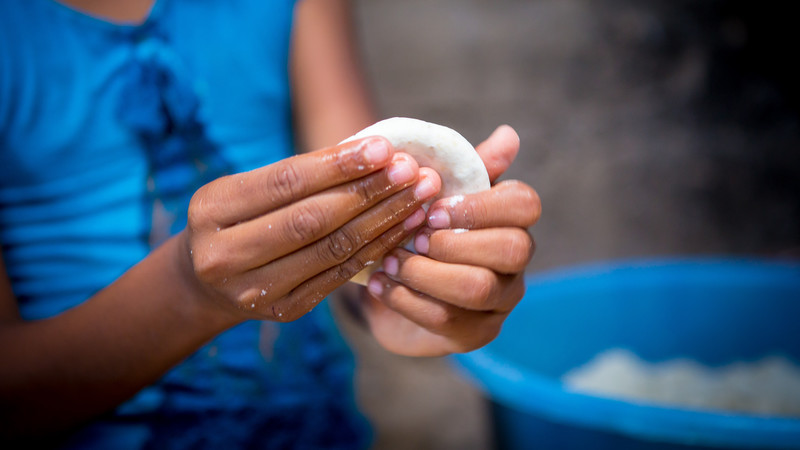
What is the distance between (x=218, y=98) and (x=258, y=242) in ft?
1.52

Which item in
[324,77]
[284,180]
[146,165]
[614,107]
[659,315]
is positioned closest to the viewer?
[284,180]

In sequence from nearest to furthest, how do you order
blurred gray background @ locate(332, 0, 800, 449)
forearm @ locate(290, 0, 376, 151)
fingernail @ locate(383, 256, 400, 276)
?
1. fingernail @ locate(383, 256, 400, 276)
2. forearm @ locate(290, 0, 376, 151)
3. blurred gray background @ locate(332, 0, 800, 449)

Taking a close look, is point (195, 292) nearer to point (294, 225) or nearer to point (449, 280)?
point (294, 225)

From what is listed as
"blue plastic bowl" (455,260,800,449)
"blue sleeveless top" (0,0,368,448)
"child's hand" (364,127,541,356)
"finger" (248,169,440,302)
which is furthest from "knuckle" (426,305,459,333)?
"blue plastic bowl" (455,260,800,449)

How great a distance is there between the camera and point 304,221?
46 centimetres

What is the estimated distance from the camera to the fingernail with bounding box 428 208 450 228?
54 centimetres

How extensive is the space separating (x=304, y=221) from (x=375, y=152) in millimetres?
86

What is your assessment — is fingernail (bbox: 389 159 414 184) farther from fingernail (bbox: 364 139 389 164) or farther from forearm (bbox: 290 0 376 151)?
forearm (bbox: 290 0 376 151)

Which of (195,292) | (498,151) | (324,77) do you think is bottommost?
(195,292)

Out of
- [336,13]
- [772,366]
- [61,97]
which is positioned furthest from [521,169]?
[61,97]

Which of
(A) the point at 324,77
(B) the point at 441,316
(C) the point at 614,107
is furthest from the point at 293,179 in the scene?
(C) the point at 614,107

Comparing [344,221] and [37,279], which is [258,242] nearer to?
[344,221]

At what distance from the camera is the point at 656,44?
2.03 m

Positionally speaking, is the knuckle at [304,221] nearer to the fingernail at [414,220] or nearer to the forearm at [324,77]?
the fingernail at [414,220]
